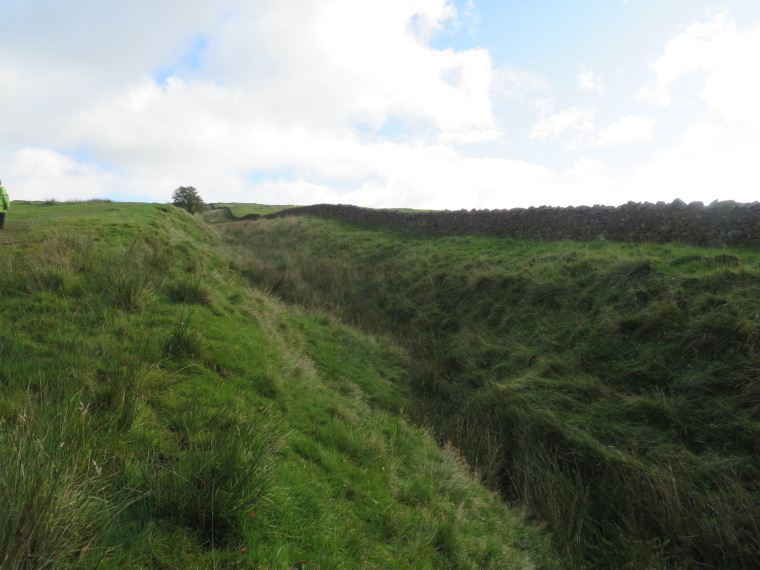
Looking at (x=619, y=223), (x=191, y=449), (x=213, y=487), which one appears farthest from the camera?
(x=619, y=223)

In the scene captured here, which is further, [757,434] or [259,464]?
[757,434]

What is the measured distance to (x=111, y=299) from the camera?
6.08 m

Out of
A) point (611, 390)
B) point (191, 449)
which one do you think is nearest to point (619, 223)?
point (611, 390)

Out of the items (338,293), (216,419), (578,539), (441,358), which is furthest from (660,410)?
(338,293)

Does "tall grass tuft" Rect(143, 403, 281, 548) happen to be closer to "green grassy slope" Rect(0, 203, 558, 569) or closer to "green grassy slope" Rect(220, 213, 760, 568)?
"green grassy slope" Rect(0, 203, 558, 569)

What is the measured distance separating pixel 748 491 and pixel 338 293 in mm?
12611

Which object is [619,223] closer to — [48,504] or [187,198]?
[48,504]

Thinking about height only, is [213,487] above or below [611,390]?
above

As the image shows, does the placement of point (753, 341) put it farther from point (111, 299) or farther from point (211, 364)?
point (111, 299)

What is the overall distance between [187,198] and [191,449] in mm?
48017

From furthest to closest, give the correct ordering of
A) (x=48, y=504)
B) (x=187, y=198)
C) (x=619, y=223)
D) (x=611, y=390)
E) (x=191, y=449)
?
(x=187, y=198) < (x=619, y=223) < (x=611, y=390) < (x=191, y=449) < (x=48, y=504)

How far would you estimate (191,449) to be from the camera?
3184 mm

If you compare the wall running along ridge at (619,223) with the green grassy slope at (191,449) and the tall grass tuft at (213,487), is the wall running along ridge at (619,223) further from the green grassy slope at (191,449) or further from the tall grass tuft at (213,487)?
the tall grass tuft at (213,487)

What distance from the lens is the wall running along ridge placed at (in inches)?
388
